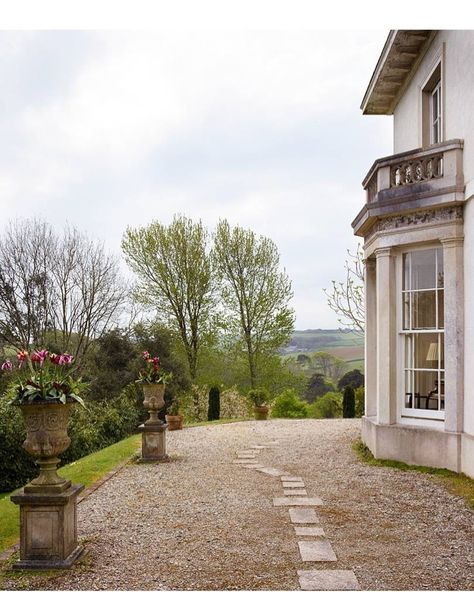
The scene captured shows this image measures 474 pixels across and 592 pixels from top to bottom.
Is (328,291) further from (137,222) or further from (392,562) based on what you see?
(392,562)

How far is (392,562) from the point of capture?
17.6 ft

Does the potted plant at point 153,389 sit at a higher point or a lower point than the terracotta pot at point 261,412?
higher

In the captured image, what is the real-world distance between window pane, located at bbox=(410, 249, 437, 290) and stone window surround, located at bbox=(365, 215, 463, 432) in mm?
162

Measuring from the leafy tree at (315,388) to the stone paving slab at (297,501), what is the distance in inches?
874

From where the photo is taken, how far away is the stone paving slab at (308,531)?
20.4ft

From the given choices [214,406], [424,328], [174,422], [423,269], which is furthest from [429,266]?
[214,406]

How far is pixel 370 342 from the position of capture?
12.2m

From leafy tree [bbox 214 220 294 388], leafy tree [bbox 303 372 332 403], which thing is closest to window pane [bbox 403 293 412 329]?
leafy tree [bbox 214 220 294 388]

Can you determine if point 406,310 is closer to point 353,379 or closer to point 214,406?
point 214,406

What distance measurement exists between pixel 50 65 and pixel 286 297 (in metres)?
20.8

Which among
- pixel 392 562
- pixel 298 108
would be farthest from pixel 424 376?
pixel 298 108

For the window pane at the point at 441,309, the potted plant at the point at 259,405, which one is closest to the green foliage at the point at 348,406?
the potted plant at the point at 259,405

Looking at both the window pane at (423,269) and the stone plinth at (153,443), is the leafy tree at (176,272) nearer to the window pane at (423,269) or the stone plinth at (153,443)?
the stone plinth at (153,443)

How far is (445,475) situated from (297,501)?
8.50 ft
